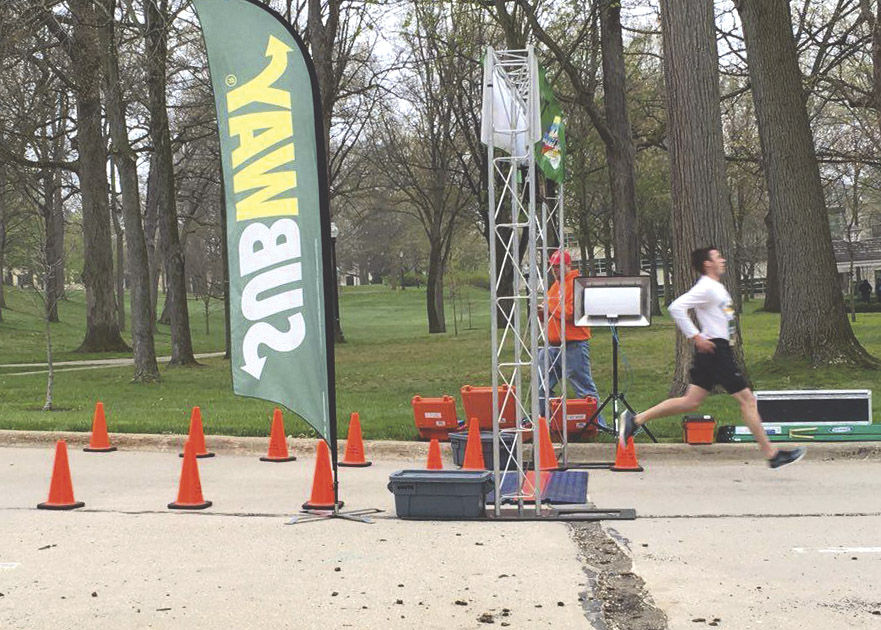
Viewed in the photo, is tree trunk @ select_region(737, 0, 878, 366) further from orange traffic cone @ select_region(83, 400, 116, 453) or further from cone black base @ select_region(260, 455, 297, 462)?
orange traffic cone @ select_region(83, 400, 116, 453)

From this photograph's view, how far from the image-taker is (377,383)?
21.0 metres

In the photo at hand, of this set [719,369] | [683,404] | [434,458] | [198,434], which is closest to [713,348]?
[719,369]

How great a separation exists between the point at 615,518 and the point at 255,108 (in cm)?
424

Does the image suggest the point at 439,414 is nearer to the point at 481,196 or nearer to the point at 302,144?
the point at 302,144

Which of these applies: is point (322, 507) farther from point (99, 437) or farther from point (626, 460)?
point (99, 437)

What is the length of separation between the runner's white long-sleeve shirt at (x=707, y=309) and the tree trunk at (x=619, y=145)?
1929 centimetres

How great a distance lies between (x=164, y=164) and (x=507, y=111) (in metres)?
17.6

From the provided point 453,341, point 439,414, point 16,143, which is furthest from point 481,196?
point 439,414

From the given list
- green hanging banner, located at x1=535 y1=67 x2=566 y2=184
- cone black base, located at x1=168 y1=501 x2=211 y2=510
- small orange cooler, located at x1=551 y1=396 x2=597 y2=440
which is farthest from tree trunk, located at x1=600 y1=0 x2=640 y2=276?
cone black base, located at x1=168 y1=501 x2=211 y2=510

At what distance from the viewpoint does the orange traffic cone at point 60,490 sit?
9.06m

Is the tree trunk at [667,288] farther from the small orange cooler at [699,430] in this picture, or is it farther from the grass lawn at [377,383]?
the small orange cooler at [699,430]

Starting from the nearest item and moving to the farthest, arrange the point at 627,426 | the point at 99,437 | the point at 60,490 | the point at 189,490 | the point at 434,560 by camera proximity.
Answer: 1. the point at 434,560
2. the point at 189,490
3. the point at 60,490
4. the point at 627,426
5. the point at 99,437

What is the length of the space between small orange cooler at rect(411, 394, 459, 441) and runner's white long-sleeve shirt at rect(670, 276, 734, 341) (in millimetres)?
3710

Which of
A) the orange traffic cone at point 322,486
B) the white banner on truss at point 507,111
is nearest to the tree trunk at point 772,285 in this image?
the white banner on truss at point 507,111
